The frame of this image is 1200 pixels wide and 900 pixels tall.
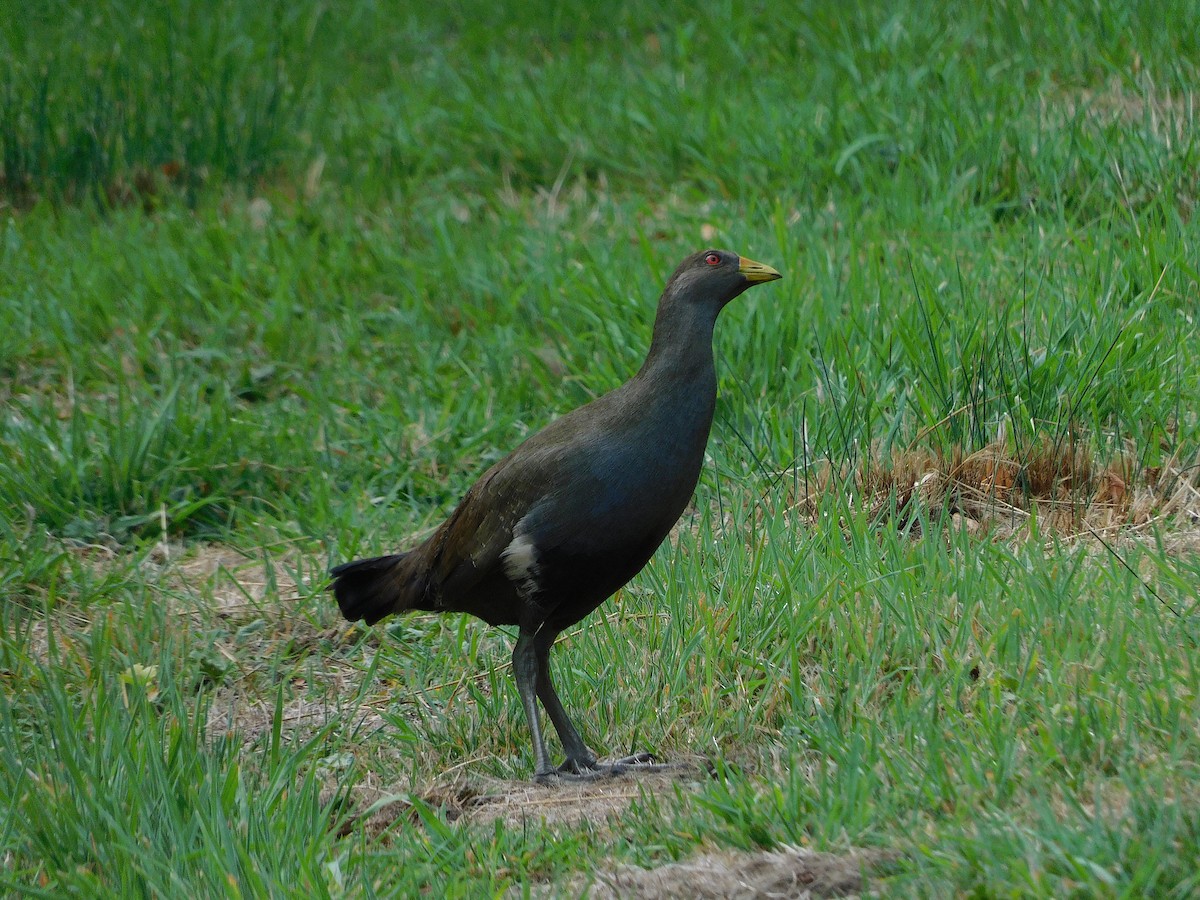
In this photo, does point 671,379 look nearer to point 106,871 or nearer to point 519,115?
point 106,871

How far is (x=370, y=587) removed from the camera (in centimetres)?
408

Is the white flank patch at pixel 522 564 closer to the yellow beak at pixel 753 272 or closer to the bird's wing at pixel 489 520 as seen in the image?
the bird's wing at pixel 489 520

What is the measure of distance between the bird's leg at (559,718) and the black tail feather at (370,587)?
555 mm

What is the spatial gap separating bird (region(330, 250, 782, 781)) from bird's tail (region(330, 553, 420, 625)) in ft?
0.44

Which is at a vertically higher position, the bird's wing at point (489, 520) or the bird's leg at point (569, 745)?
the bird's wing at point (489, 520)

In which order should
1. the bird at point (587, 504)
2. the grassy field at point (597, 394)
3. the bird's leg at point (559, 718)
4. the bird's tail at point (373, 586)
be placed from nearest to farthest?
1. the grassy field at point (597, 394)
2. the bird at point (587, 504)
3. the bird's leg at point (559, 718)
4. the bird's tail at point (373, 586)

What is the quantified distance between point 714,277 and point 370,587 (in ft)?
4.32

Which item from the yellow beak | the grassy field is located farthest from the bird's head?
the grassy field

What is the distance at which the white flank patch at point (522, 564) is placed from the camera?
3.45 metres

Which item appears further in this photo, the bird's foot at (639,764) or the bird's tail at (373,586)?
the bird's tail at (373,586)

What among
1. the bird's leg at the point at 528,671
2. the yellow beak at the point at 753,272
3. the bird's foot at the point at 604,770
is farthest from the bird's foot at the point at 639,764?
the yellow beak at the point at 753,272

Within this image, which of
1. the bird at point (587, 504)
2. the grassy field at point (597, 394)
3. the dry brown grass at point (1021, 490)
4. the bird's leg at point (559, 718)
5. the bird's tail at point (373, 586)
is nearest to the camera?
the grassy field at point (597, 394)

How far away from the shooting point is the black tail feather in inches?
158

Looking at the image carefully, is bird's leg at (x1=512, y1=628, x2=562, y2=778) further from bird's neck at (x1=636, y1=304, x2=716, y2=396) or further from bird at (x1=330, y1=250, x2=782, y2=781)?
bird's neck at (x1=636, y1=304, x2=716, y2=396)
